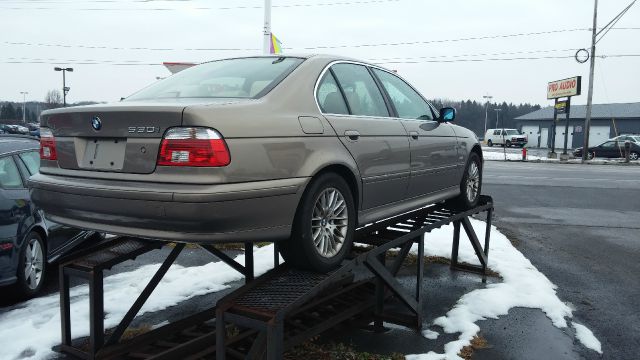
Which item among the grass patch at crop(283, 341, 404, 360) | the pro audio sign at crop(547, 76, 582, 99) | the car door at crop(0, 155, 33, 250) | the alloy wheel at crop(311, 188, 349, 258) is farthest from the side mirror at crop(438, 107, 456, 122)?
the pro audio sign at crop(547, 76, 582, 99)

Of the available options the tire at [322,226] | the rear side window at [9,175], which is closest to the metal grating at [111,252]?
the tire at [322,226]

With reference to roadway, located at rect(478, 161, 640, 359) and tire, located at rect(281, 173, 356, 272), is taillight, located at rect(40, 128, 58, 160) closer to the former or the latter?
tire, located at rect(281, 173, 356, 272)

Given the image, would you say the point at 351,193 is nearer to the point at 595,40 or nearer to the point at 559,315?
the point at 559,315

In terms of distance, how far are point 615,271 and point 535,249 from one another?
4.12 feet

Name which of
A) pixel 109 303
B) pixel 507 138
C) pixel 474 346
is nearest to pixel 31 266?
pixel 109 303

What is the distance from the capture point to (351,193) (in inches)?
141

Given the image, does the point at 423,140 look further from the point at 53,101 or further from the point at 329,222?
the point at 53,101

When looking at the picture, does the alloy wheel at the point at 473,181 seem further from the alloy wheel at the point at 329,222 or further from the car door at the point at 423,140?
the alloy wheel at the point at 329,222

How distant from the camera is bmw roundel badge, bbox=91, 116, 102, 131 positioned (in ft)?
9.82

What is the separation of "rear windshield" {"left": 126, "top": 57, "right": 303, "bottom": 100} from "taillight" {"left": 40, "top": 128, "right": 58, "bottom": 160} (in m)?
0.58

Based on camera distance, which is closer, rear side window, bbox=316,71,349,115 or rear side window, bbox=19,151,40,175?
rear side window, bbox=316,71,349,115

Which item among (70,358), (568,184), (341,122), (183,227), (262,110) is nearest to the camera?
(183,227)

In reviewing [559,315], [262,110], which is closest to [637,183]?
[559,315]

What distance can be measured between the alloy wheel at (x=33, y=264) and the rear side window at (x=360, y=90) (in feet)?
11.4
